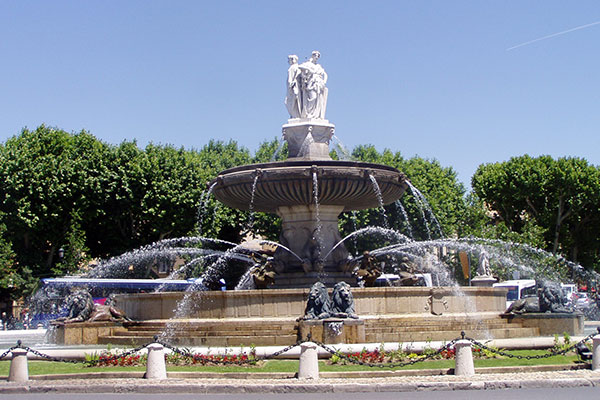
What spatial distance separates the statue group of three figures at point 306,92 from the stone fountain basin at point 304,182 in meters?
2.70

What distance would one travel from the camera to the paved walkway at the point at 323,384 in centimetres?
1202

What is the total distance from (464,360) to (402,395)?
5.70 feet

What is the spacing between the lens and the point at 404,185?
23172mm

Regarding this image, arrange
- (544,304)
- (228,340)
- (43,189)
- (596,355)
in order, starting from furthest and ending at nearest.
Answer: (43,189), (544,304), (228,340), (596,355)

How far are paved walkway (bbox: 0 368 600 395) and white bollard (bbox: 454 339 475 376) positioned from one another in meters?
0.16

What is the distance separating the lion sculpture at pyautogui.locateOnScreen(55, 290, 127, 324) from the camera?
19.9m

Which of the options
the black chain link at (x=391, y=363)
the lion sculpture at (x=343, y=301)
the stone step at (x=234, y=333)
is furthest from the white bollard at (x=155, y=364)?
the lion sculpture at (x=343, y=301)

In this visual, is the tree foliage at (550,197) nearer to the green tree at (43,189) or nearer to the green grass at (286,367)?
the green tree at (43,189)

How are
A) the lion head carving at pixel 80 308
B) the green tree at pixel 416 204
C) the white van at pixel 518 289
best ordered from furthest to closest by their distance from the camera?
the white van at pixel 518 289 → the green tree at pixel 416 204 → the lion head carving at pixel 80 308

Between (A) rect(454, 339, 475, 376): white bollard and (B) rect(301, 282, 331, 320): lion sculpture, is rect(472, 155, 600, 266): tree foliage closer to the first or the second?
(B) rect(301, 282, 331, 320): lion sculpture

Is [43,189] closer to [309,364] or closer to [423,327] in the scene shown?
[423,327]

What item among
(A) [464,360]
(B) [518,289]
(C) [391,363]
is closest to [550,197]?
(B) [518,289]

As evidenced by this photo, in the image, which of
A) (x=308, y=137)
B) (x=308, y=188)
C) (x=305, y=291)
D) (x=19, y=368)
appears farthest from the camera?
(x=308, y=137)

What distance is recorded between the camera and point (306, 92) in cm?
2333
